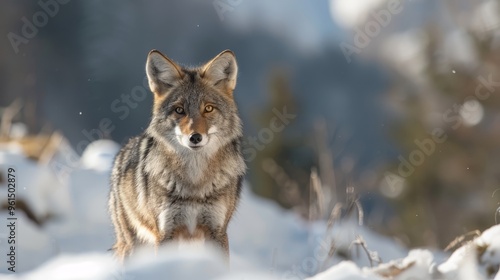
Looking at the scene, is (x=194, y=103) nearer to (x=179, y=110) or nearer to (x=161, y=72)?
(x=179, y=110)

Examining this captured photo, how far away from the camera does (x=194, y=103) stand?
15.7 feet

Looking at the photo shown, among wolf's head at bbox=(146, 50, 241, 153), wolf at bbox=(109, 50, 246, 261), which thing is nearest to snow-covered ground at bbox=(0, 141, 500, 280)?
wolf at bbox=(109, 50, 246, 261)

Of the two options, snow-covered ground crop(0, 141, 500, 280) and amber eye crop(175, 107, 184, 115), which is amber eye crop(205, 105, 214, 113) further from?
snow-covered ground crop(0, 141, 500, 280)

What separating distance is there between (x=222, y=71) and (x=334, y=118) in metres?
20.8

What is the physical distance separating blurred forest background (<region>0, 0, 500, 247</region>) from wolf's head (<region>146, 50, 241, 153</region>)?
7.34 meters

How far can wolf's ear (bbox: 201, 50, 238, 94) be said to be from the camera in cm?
503

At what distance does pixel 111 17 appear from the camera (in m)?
25.1

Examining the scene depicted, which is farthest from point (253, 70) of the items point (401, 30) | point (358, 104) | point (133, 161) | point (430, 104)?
point (133, 161)

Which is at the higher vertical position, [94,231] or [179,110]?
[94,231]

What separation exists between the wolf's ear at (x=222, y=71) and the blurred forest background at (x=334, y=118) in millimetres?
7484

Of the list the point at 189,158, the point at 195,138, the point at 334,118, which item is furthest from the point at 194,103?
the point at 334,118

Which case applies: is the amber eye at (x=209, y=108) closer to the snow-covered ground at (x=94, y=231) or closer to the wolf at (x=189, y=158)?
the wolf at (x=189, y=158)

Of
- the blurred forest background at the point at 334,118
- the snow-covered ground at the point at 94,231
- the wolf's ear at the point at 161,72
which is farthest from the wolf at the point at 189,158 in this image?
the blurred forest background at the point at 334,118

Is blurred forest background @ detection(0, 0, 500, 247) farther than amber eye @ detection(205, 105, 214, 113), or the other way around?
Answer: blurred forest background @ detection(0, 0, 500, 247)
